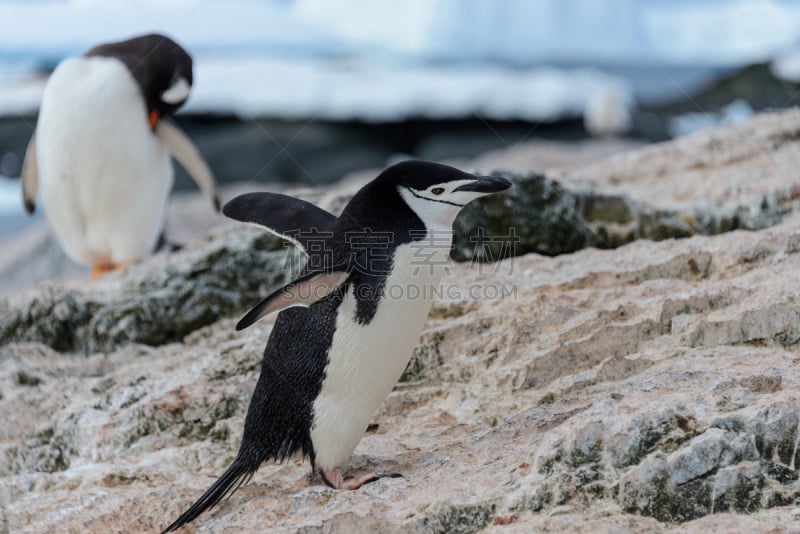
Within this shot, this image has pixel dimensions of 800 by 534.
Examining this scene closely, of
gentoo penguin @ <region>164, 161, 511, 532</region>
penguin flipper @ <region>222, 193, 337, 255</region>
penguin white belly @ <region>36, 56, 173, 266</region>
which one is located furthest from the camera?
penguin white belly @ <region>36, 56, 173, 266</region>

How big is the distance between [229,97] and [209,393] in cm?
934

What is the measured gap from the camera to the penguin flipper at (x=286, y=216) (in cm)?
175

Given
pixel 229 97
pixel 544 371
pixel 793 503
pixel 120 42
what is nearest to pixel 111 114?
pixel 120 42

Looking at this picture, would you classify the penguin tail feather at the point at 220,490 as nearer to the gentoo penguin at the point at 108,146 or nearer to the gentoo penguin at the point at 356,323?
the gentoo penguin at the point at 356,323

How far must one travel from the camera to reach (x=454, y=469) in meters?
1.52

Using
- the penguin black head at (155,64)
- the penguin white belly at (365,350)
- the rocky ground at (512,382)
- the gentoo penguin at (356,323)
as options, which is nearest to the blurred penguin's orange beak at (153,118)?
the penguin black head at (155,64)

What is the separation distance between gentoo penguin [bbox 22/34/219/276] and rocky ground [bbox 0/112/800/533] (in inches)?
28.6

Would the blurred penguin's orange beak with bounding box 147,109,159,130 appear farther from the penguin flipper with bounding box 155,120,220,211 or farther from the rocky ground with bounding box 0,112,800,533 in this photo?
the rocky ground with bounding box 0,112,800,533

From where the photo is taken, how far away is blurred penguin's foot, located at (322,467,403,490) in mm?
1573

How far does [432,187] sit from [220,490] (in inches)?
26.8

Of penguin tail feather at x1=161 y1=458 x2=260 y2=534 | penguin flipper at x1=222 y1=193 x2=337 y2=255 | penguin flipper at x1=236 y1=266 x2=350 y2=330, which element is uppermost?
penguin flipper at x1=222 y1=193 x2=337 y2=255

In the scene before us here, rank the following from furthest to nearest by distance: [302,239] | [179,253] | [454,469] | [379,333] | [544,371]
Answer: [179,253] → [544,371] → [302,239] → [379,333] → [454,469]

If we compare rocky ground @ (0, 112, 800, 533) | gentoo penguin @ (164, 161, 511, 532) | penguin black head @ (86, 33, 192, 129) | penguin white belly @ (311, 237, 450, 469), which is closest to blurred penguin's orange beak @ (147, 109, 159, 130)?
penguin black head @ (86, 33, 192, 129)

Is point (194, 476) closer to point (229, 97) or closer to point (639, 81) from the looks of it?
point (229, 97)
